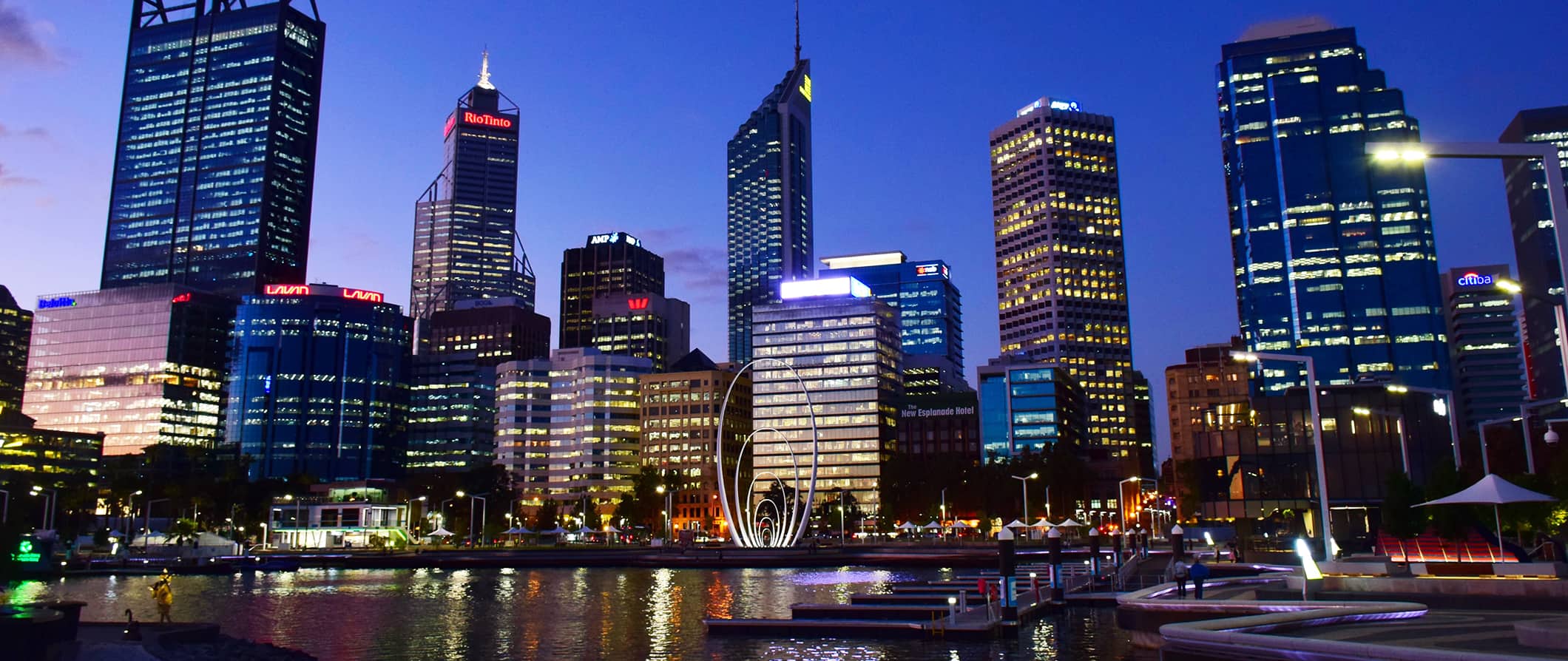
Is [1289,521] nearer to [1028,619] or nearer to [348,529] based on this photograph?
[1028,619]

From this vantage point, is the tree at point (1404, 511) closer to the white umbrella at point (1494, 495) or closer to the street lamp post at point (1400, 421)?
the street lamp post at point (1400, 421)

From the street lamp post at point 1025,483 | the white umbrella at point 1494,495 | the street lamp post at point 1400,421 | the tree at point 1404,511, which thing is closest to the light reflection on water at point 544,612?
the tree at point 1404,511

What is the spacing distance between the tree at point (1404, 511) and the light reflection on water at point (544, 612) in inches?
484

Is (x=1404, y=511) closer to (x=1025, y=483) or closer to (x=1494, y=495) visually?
(x=1494, y=495)

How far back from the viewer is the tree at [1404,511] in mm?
45531

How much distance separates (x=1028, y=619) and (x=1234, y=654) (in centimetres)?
2337

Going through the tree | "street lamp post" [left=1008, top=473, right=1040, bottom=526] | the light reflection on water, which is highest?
"street lamp post" [left=1008, top=473, right=1040, bottom=526]

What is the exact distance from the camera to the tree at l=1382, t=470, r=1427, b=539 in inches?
1793

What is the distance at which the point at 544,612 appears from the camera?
60250mm

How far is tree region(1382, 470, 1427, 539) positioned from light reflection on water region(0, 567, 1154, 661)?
12285 mm

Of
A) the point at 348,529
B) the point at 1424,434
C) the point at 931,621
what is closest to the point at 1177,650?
the point at 931,621

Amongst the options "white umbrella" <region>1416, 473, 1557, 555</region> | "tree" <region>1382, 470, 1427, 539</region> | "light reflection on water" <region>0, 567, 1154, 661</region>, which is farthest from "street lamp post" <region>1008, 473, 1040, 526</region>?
"white umbrella" <region>1416, 473, 1557, 555</region>

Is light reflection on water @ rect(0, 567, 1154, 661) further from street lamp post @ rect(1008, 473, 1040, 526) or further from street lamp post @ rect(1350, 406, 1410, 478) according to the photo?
street lamp post @ rect(1008, 473, 1040, 526)

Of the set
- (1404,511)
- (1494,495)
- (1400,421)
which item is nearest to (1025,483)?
(1400,421)
